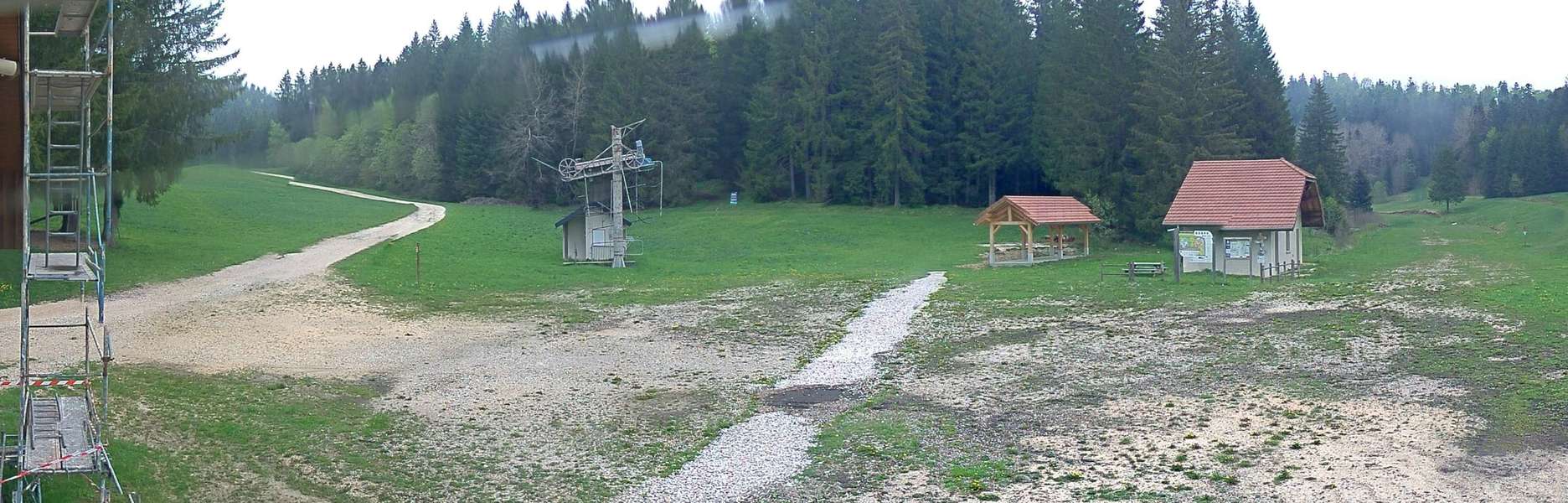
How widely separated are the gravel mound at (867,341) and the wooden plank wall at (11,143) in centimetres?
1071

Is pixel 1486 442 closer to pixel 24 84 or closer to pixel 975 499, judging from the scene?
pixel 975 499

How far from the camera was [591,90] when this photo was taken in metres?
73.4

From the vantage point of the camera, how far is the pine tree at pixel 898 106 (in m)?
63.2

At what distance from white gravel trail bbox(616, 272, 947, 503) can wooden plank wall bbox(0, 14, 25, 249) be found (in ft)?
26.1

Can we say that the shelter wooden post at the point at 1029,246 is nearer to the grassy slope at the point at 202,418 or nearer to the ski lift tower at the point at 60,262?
the grassy slope at the point at 202,418

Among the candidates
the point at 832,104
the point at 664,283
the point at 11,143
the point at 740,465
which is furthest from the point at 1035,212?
the point at 11,143

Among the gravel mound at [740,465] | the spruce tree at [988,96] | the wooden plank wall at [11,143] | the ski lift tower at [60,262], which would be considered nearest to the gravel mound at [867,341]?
the gravel mound at [740,465]

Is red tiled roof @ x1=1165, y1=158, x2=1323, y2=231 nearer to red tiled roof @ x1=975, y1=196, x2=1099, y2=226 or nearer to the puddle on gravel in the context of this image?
red tiled roof @ x1=975, y1=196, x2=1099, y2=226

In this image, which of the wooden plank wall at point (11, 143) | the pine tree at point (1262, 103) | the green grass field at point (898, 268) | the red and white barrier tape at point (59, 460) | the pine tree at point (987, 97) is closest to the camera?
the red and white barrier tape at point (59, 460)

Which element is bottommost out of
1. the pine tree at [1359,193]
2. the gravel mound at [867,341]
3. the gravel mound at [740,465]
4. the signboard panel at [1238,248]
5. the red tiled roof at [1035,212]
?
the gravel mound at [740,465]

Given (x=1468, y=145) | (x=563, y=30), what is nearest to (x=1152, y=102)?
(x=563, y=30)

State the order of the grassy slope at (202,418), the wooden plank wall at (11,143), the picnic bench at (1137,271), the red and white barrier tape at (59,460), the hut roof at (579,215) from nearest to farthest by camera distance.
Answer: the red and white barrier tape at (59,460) → the wooden plank wall at (11,143) → the grassy slope at (202,418) → the picnic bench at (1137,271) → the hut roof at (579,215)

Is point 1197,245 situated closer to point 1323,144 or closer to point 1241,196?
point 1241,196

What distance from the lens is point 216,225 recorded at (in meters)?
49.1
